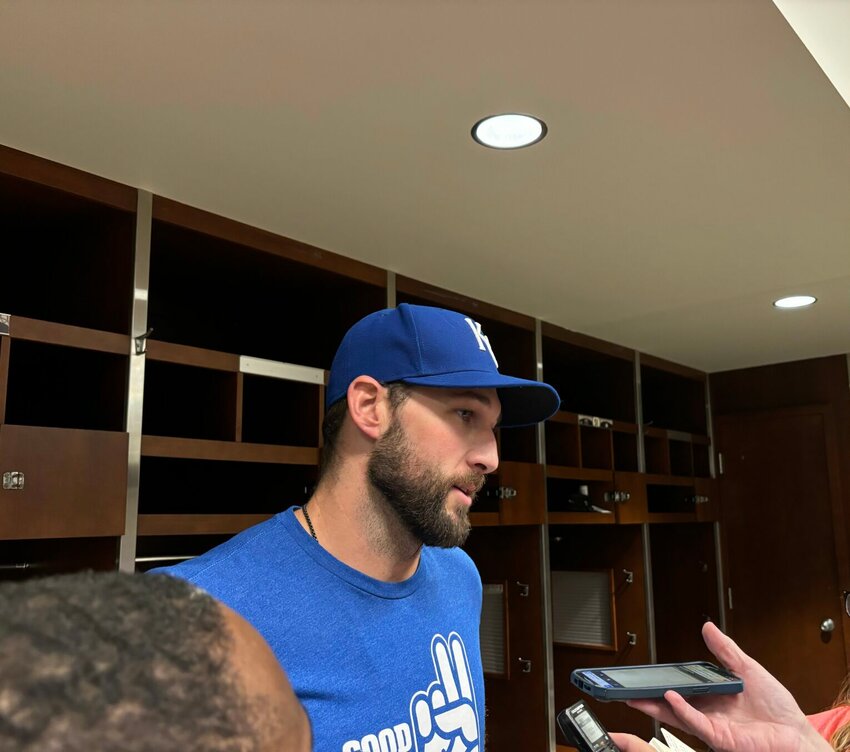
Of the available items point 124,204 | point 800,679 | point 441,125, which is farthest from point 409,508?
point 800,679

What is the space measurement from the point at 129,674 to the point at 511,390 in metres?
0.94

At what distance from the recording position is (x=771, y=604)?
3295 mm

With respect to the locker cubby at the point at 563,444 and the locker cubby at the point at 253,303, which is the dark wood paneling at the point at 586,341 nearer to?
the locker cubby at the point at 563,444

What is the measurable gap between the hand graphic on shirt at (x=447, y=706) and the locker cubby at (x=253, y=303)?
1.12 m

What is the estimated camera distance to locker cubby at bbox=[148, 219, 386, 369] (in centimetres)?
190

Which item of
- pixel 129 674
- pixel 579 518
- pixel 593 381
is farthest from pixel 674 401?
pixel 129 674

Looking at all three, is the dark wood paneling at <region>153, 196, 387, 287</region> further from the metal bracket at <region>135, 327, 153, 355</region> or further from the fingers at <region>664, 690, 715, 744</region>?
the fingers at <region>664, 690, 715, 744</region>

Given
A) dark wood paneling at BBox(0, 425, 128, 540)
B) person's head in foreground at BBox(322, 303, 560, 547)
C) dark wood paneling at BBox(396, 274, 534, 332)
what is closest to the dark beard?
person's head in foreground at BBox(322, 303, 560, 547)

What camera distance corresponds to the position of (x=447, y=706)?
0.94 m

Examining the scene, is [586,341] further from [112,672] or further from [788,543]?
[112,672]

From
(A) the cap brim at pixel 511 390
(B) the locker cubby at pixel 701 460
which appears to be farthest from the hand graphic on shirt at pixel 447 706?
(B) the locker cubby at pixel 701 460

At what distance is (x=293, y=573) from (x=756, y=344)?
266cm

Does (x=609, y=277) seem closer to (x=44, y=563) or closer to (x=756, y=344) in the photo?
(x=756, y=344)

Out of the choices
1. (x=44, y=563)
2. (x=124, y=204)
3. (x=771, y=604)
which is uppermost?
(x=124, y=204)
